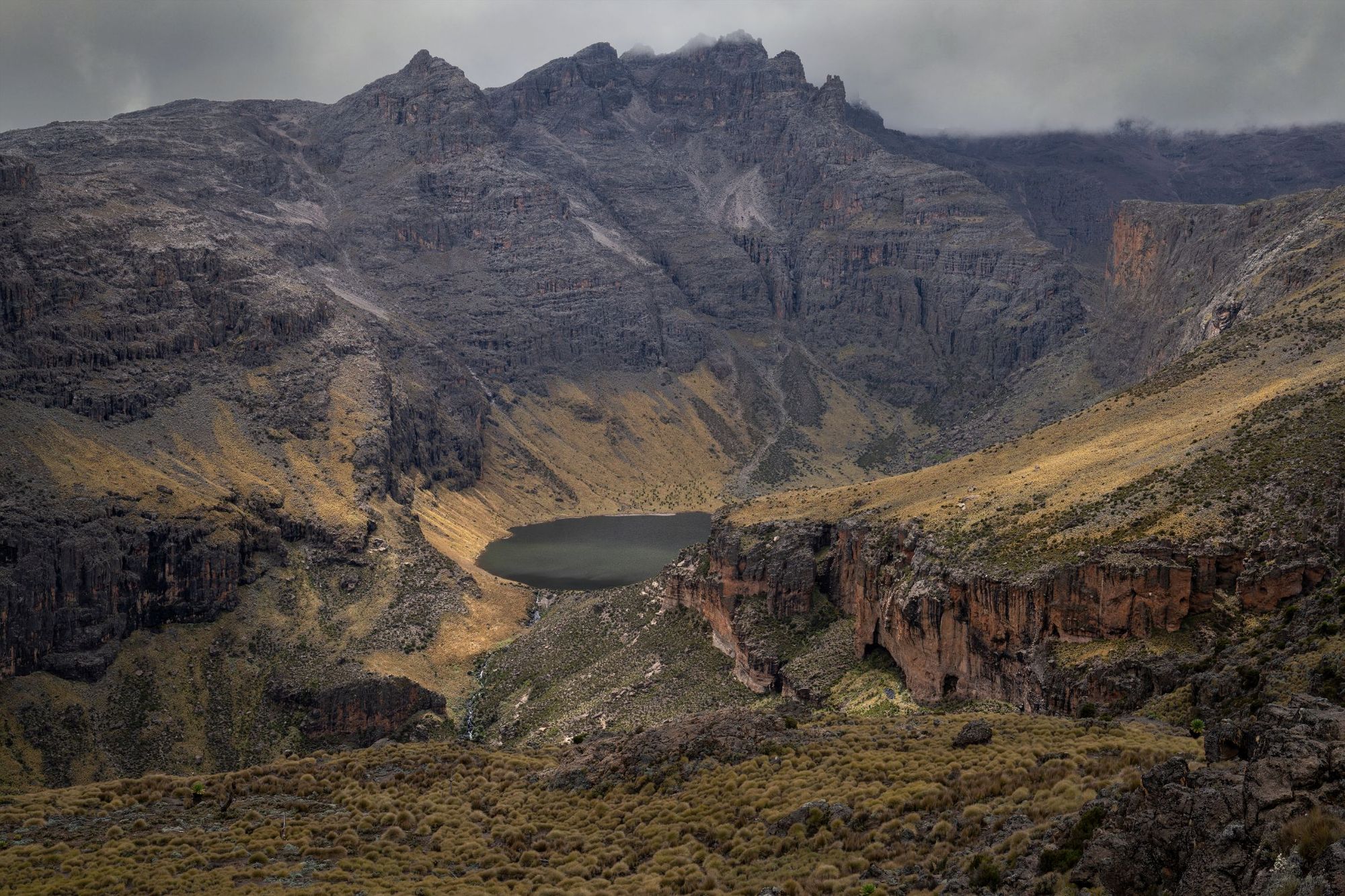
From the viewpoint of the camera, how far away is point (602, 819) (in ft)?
151

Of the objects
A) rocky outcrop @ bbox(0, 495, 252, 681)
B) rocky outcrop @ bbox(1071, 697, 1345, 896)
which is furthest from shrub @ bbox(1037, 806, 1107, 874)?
rocky outcrop @ bbox(0, 495, 252, 681)

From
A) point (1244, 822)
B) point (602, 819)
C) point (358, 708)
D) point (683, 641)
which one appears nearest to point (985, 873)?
point (1244, 822)

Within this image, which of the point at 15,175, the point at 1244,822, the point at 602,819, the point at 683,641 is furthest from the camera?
the point at 15,175

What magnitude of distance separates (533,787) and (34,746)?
77.2 m

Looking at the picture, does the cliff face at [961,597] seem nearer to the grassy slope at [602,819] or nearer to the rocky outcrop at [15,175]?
the grassy slope at [602,819]

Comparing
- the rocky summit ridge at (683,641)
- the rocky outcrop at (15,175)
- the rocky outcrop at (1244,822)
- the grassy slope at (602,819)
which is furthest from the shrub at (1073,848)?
the rocky outcrop at (15,175)

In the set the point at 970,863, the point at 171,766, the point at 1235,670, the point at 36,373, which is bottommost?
the point at 171,766

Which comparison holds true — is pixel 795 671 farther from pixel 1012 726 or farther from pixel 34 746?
pixel 34 746

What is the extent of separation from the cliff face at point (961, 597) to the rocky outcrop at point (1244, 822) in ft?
103

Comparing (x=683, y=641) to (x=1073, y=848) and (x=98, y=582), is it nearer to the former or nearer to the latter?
(x=98, y=582)

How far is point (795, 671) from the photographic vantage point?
98062mm

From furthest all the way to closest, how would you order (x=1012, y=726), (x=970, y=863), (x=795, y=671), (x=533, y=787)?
(x=795, y=671) → (x=533, y=787) → (x=1012, y=726) → (x=970, y=863)

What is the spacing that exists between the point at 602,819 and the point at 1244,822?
28090 mm

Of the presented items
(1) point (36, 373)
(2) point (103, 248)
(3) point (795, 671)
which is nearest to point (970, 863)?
(3) point (795, 671)
